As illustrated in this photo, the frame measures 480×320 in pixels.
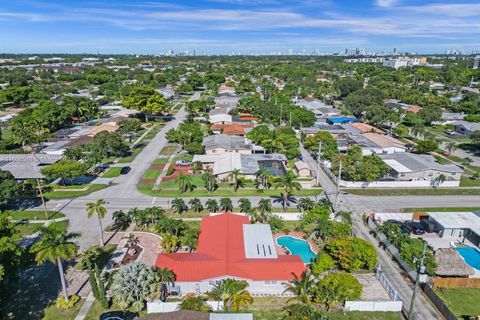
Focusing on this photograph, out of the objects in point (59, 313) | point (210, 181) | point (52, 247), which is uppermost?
point (52, 247)

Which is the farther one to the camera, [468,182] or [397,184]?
[468,182]

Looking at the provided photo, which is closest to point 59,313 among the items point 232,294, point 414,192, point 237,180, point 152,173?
point 232,294

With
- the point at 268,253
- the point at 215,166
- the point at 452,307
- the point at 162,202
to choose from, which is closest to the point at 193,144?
the point at 215,166

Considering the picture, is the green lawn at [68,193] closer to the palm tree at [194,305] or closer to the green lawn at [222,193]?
the green lawn at [222,193]

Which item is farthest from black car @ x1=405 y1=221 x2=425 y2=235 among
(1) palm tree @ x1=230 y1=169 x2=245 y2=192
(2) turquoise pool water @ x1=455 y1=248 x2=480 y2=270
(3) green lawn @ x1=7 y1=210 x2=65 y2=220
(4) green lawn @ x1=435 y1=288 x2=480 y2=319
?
(3) green lawn @ x1=7 y1=210 x2=65 y2=220

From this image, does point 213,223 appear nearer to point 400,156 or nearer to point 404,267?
point 404,267

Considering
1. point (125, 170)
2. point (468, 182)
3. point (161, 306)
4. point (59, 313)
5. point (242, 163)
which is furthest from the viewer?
point (125, 170)

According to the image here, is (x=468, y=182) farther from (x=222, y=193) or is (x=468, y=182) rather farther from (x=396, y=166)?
(x=222, y=193)
